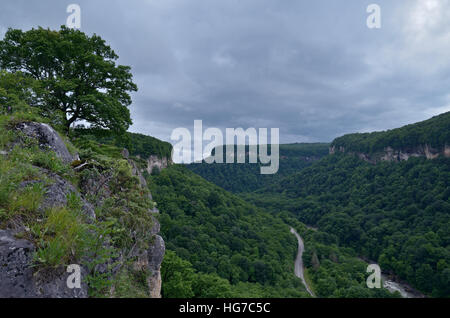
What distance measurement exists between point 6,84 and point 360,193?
106532 millimetres

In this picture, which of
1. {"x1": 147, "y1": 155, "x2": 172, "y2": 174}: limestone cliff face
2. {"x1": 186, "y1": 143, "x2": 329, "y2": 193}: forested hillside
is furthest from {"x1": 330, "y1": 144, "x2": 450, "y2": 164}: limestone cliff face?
{"x1": 147, "y1": 155, "x2": 172, "y2": 174}: limestone cliff face

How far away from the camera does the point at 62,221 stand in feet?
10.6

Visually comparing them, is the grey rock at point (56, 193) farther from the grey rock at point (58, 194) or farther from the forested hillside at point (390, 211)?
the forested hillside at point (390, 211)

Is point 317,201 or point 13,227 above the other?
point 13,227

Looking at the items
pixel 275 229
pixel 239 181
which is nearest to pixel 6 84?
pixel 275 229

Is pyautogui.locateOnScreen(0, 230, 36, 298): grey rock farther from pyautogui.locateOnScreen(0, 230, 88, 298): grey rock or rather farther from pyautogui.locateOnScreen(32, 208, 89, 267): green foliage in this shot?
pyautogui.locateOnScreen(32, 208, 89, 267): green foliage

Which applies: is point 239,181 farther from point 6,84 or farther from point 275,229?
point 6,84

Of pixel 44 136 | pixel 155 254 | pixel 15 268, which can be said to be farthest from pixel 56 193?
pixel 155 254

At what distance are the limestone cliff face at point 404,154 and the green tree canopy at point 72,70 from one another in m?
104

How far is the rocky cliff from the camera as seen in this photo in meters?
2.69

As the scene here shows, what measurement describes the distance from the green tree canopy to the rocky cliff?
3699 millimetres

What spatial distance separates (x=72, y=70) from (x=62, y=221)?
28.4 feet

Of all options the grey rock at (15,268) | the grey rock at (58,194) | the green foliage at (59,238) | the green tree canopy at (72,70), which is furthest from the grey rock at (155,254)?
the green tree canopy at (72,70)
